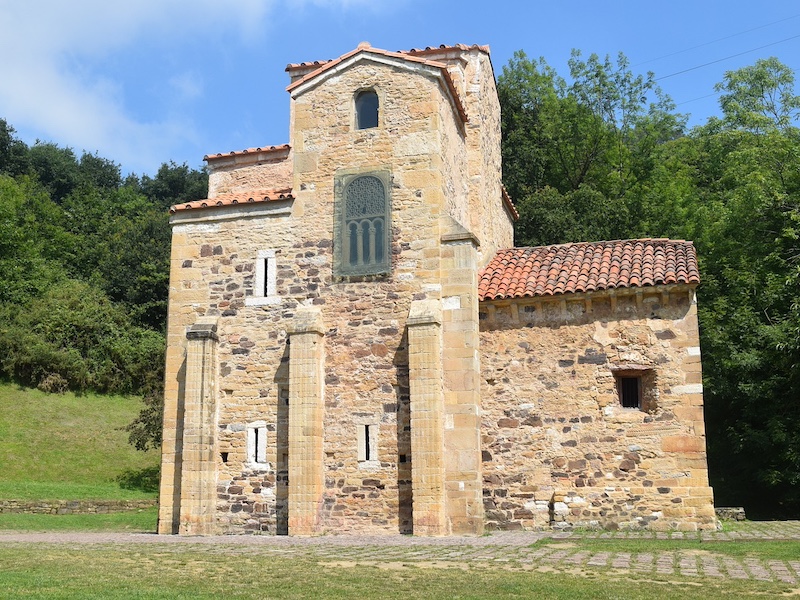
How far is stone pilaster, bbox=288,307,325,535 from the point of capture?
16.2 metres

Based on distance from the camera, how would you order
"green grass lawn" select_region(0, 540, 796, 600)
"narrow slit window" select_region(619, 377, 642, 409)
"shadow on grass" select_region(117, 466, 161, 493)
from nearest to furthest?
1. "green grass lawn" select_region(0, 540, 796, 600)
2. "narrow slit window" select_region(619, 377, 642, 409)
3. "shadow on grass" select_region(117, 466, 161, 493)

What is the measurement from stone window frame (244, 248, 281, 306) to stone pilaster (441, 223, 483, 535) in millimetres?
3674

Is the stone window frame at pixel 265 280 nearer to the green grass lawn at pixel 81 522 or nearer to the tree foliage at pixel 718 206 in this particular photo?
the green grass lawn at pixel 81 522

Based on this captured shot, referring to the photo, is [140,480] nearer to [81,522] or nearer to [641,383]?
[81,522]

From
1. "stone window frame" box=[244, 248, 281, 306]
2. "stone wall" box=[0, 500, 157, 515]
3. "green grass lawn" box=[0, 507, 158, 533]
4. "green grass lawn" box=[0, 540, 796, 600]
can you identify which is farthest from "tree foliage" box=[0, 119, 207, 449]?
"green grass lawn" box=[0, 540, 796, 600]

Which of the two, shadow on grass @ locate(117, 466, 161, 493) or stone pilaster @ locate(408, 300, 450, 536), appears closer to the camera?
stone pilaster @ locate(408, 300, 450, 536)

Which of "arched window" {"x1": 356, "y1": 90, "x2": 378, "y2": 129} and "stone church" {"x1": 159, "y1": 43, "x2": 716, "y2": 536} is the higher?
"arched window" {"x1": 356, "y1": 90, "x2": 378, "y2": 129}

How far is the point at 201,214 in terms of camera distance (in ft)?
60.6

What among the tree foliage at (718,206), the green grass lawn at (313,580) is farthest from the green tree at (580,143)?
the green grass lawn at (313,580)

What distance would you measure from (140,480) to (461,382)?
19051 millimetres

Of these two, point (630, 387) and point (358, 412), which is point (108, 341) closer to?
point (358, 412)

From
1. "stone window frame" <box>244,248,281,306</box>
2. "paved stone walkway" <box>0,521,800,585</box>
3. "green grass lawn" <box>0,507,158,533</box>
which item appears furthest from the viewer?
"green grass lawn" <box>0,507,158,533</box>

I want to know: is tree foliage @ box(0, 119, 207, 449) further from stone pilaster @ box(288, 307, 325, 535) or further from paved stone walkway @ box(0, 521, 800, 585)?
paved stone walkway @ box(0, 521, 800, 585)

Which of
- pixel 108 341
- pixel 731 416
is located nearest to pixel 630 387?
pixel 731 416
